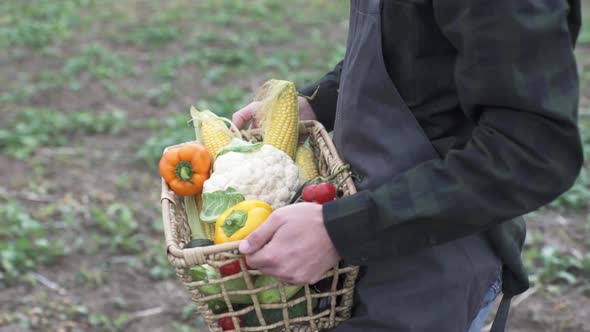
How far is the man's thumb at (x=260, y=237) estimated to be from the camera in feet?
4.68

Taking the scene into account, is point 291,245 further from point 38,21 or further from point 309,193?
point 38,21

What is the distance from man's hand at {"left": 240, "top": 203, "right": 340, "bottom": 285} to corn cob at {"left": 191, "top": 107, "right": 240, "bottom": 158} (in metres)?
0.56

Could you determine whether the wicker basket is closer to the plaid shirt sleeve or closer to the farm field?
the plaid shirt sleeve

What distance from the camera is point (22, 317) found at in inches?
138

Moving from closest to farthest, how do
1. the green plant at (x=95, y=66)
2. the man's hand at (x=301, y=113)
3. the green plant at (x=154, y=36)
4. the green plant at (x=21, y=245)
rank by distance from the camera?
the man's hand at (x=301, y=113) < the green plant at (x=21, y=245) < the green plant at (x=95, y=66) < the green plant at (x=154, y=36)

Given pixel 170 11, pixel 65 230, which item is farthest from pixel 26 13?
pixel 65 230

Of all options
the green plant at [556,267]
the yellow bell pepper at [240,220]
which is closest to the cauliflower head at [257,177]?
the yellow bell pepper at [240,220]

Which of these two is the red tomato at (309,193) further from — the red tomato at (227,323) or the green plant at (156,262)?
the green plant at (156,262)

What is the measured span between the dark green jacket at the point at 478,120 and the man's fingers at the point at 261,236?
0.10 meters

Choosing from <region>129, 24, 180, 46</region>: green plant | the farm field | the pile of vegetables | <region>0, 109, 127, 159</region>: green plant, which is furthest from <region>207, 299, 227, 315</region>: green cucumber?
<region>129, 24, 180, 46</region>: green plant

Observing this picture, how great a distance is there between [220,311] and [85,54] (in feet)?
19.2

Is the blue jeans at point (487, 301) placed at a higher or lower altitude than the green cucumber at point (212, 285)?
lower

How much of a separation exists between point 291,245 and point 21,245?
9.52 feet

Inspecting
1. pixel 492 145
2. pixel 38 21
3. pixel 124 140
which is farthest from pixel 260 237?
pixel 38 21
